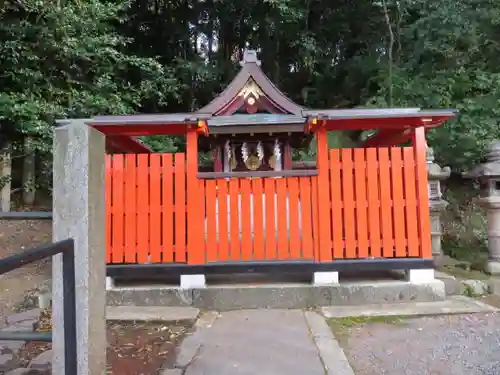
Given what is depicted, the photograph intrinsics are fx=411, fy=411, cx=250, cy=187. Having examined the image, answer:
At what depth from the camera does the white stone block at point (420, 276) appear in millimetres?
5398

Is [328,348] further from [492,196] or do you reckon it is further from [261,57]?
[261,57]

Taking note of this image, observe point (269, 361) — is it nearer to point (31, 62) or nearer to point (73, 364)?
point (73, 364)

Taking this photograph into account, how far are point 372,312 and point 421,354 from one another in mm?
1269

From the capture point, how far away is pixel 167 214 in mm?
5492

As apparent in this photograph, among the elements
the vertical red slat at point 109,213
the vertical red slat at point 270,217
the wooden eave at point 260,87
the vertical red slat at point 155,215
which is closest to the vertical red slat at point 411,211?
the vertical red slat at point 270,217

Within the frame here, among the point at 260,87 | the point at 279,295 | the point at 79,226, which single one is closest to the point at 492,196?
the point at 279,295

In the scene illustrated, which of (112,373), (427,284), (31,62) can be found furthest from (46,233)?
(427,284)

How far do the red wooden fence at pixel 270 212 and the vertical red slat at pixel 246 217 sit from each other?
0.04ft

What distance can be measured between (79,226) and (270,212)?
331 cm

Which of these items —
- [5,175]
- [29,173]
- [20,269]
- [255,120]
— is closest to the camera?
[255,120]

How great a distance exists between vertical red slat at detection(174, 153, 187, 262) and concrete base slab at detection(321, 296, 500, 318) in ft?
6.53

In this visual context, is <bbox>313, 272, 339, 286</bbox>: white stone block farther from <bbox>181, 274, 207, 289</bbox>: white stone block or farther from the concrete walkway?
<bbox>181, 274, 207, 289</bbox>: white stone block

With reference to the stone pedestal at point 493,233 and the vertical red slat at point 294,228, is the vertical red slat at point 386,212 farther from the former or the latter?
the stone pedestal at point 493,233

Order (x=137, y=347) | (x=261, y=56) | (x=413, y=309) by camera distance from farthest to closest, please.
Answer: (x=261, y=56)
(x=413, y=309)
(x=137, y=347)
